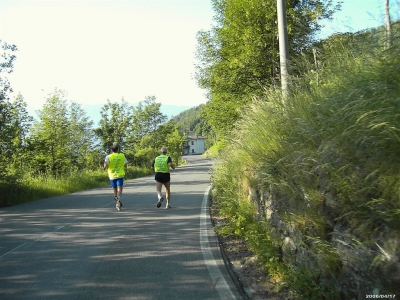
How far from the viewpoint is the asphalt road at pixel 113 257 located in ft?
16.5

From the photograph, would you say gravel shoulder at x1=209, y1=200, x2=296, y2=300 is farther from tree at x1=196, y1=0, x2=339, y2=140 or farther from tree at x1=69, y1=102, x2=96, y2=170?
tree at x1=69, y1=102, x2=96, y2=170

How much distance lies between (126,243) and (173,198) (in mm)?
6939

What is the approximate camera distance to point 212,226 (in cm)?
888

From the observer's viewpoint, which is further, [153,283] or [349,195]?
[153,283]

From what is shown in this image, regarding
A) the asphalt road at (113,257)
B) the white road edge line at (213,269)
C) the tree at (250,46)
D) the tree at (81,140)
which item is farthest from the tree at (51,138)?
the white road edge line at (213,269)

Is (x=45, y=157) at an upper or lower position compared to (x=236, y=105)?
lower

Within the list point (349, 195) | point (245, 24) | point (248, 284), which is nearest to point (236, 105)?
point (245, 24)

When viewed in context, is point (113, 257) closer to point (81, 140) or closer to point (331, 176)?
point (331, 176)

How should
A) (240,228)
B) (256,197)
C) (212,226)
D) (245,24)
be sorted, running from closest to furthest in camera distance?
1. (256,197)
2. (240,228)
3. (212,226)
4. (245,24)

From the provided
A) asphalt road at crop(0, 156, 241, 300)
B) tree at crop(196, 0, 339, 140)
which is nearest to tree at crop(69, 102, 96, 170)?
tree at crop(196, 0, 339, 140)

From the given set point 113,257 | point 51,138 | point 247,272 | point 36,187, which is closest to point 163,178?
point 113,257

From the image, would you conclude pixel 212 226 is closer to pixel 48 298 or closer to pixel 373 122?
pixel 48 298

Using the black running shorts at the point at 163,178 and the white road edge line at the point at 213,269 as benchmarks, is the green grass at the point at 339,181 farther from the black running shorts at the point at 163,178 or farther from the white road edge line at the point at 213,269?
the black running shorts at the point at 163,178

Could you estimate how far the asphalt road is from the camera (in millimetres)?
5023
